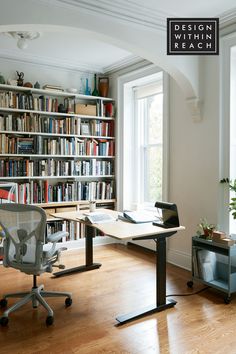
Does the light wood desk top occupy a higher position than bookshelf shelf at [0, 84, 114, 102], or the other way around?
bookshelf shelf at [0, 84, 114, 102]

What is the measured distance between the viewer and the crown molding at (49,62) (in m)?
4.53

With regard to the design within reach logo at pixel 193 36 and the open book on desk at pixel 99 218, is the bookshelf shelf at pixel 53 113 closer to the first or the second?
the open book on desk at pixel 99 218

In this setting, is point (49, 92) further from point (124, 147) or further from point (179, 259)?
point (179, 259)

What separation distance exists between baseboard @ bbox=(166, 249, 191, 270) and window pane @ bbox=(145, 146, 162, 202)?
3.03 ft

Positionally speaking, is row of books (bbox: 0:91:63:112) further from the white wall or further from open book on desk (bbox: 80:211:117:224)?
open book on desk (bbox: 80:211:117:224)

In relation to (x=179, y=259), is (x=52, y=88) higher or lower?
higher

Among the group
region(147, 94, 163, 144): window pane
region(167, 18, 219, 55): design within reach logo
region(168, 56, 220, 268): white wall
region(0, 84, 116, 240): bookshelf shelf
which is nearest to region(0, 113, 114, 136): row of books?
region(0, 84, 116, 240): bookshelf shelf

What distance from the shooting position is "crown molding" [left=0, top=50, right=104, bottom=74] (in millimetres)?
4532

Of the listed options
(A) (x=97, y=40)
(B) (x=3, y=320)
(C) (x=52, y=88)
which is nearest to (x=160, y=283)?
(B) (x=3, y=320)

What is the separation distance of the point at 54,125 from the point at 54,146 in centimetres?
31

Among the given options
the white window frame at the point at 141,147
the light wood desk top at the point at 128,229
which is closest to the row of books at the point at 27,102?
the white window frame at the point at 141,147

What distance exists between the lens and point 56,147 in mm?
4805

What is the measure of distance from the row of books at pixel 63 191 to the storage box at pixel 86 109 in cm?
109

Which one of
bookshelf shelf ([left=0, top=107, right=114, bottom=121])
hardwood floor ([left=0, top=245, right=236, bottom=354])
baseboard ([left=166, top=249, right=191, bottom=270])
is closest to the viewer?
hardwood floor ([left=0, top=245, right=236, bottom=354])
